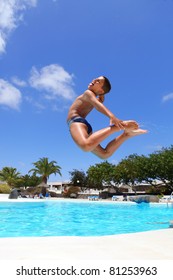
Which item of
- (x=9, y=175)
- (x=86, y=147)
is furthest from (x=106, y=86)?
(x=9, y=175)

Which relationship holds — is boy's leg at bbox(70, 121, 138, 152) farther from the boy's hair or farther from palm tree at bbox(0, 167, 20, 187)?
palm tree at bbox(0, 167, 20, 187)

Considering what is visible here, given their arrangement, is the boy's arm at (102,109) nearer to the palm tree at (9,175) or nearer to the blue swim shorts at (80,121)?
the blue swim shorts at (80,121)

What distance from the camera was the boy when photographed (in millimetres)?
4395

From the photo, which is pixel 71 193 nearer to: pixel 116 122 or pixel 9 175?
pixel 9 175

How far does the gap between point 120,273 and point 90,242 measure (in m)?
2.40

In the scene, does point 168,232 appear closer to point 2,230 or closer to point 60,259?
point 60,259

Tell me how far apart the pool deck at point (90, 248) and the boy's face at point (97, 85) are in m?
2.27

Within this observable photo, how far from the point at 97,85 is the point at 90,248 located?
2.44 meters

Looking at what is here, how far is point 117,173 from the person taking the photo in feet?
210

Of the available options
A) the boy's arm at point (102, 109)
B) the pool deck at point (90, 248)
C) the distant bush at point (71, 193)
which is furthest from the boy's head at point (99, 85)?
the distant bush at point (71, 193)

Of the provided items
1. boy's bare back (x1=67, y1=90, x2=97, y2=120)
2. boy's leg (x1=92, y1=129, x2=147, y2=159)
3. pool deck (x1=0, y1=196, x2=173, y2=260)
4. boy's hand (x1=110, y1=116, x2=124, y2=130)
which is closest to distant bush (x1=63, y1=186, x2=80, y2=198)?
pool deck (x1=0, y1=196, x2=173, y2=260)

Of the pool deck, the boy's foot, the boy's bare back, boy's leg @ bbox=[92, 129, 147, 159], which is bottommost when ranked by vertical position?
the pool deck

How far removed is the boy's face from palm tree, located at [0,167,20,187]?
2759 inches

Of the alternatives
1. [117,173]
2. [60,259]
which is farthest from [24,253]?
[117,173]
